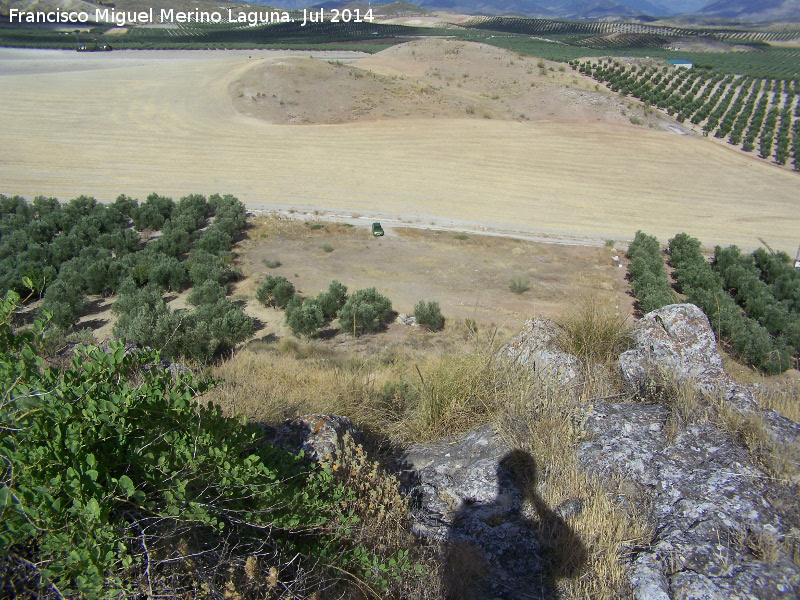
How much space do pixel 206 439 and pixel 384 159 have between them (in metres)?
32.6

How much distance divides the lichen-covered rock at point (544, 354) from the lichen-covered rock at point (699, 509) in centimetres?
81

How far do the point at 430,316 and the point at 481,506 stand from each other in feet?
39.2

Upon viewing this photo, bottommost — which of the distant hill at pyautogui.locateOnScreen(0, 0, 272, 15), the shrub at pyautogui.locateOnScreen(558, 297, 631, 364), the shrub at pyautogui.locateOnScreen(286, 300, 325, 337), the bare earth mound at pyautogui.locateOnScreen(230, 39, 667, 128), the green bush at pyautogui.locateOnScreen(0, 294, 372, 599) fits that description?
the shrub at pyautogui.locateOnScreen(286, 300, 325, 337)

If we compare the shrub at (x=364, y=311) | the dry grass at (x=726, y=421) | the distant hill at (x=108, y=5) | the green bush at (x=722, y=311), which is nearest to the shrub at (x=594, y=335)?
the dry grass at (x=726, y=421)

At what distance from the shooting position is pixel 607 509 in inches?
132

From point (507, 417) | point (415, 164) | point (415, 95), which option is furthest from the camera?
point (415, 95)

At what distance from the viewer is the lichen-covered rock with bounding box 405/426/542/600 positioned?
337 cm

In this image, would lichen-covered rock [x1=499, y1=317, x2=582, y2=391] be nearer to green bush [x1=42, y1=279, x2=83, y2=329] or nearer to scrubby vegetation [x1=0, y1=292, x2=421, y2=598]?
scrubby vegetation [x1=0, y1=292, x2=421, y2=598]

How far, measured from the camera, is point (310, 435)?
13.8 ft

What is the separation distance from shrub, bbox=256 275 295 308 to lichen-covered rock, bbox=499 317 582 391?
11.8 meters

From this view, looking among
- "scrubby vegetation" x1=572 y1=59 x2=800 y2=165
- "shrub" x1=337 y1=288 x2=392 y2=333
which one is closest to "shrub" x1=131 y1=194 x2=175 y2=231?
"shrub" x1=337 y1=288 x2=392 y2=333

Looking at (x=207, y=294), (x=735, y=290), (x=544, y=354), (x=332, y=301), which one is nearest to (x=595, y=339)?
(x=544, y=354)

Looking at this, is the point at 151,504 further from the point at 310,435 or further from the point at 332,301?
the point at 332,301

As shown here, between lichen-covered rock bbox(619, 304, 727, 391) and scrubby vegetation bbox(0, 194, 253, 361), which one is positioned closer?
lichen-covered rock bbox(619, 304, 727, 391)
